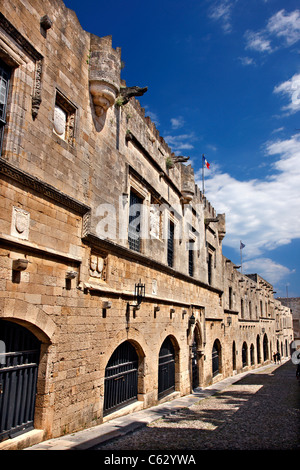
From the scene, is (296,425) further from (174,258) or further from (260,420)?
(174,258)

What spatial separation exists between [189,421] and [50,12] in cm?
929

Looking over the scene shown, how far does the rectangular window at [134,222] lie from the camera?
9.94 m

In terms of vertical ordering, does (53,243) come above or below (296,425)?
above

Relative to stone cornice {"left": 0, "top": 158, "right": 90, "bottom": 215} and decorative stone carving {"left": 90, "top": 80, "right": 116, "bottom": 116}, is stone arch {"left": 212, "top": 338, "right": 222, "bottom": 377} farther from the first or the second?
decorative stone carving {"left": 90, "top": 80, "right": 116, "bottom": 116}

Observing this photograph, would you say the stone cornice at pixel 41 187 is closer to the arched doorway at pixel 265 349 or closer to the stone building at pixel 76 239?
the stone building at pixel 76 239

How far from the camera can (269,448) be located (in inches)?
254

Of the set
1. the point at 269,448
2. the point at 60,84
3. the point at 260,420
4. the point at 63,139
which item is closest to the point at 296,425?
the point at 260,420

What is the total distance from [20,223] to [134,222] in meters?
4.99

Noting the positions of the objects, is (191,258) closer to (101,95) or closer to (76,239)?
(101,95)

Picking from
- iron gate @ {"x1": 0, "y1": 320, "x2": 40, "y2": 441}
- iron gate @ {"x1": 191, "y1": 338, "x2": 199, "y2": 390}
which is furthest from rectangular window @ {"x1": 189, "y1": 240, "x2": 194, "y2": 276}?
iron gate @ {"x1": 0, "y1": 320, "x2": 40, "y2": 441}

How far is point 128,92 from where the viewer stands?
9016 mm

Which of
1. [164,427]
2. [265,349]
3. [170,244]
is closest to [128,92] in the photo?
[170,244]

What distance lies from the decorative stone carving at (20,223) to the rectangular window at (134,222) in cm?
441

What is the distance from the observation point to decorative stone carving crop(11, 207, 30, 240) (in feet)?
17.6
